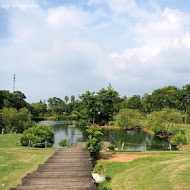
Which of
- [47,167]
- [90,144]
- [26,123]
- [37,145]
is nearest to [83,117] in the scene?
[26,123]

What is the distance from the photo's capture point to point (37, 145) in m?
23.9

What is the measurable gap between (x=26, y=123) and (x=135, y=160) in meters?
25.6

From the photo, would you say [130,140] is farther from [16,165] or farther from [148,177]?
[148,177]

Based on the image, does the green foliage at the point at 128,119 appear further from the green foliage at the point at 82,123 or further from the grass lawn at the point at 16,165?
the grass lawn at the point at 16,165

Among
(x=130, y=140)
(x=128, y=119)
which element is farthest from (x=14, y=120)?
(x=128, y=119)

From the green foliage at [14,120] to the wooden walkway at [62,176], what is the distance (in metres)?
23.6

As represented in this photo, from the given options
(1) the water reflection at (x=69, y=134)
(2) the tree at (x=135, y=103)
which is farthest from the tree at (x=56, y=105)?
(1) the water reflection at (x=69, y=134)

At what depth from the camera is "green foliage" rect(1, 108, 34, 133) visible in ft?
116

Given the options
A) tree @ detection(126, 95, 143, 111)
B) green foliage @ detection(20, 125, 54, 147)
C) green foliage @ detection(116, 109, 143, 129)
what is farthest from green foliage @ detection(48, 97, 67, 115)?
green foliage @ detection(20, 125, 54, 147)

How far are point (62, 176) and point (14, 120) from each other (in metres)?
28.4

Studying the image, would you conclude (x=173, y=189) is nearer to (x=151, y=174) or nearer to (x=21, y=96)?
(x=151, y=174)

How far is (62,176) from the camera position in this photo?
415 inches

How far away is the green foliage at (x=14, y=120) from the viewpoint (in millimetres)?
35375

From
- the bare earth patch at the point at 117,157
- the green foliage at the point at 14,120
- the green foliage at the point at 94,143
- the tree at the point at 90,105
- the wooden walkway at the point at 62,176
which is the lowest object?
the bare earth patch at the point at 117,157
